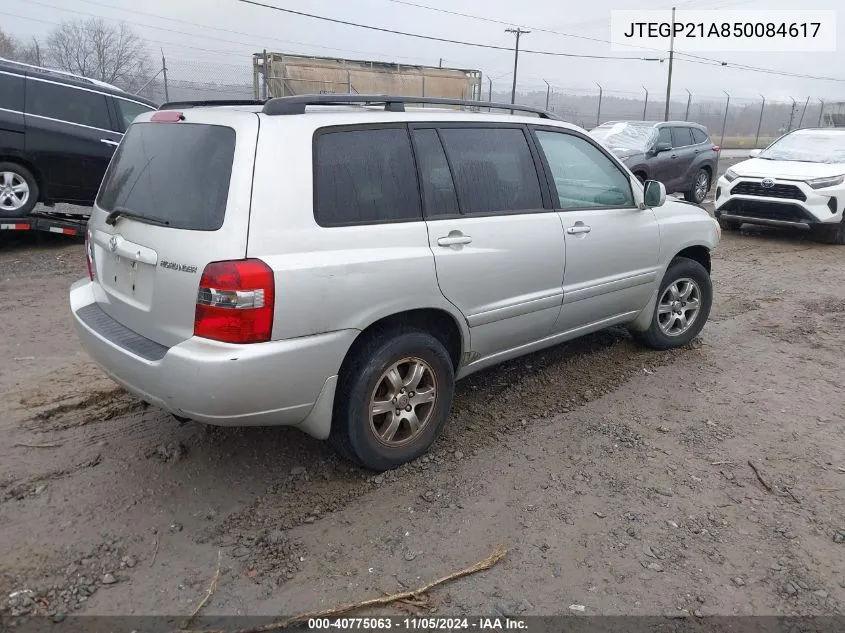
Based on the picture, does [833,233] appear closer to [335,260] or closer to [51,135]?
[335,260]

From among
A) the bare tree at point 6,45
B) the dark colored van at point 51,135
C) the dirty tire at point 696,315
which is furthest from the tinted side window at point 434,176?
the bare tree at point 6,45

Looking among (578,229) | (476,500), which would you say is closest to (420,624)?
(476,500)

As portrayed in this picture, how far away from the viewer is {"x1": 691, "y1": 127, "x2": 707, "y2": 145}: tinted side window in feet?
45.5

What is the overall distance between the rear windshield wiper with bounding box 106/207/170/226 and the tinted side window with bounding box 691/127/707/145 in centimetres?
1300

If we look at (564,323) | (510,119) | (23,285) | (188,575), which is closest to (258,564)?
(188,575)

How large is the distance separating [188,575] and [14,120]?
700 cm

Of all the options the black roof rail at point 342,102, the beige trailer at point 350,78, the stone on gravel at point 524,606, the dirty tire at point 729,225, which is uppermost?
the beige trailer at point 350,78

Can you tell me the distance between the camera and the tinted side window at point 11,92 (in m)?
7.69

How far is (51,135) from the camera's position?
798cm

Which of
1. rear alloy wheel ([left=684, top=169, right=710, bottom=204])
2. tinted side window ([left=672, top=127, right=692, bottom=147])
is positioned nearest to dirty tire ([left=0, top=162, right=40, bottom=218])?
tinted side window ([left=672, top=127, right=692, bottom=147])

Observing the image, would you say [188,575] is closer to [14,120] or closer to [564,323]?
[564,323]

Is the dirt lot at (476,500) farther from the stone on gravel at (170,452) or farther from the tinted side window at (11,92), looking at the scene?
the tinted side window at (11,92)

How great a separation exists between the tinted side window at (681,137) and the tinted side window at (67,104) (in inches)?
396

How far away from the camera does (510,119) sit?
402cm
